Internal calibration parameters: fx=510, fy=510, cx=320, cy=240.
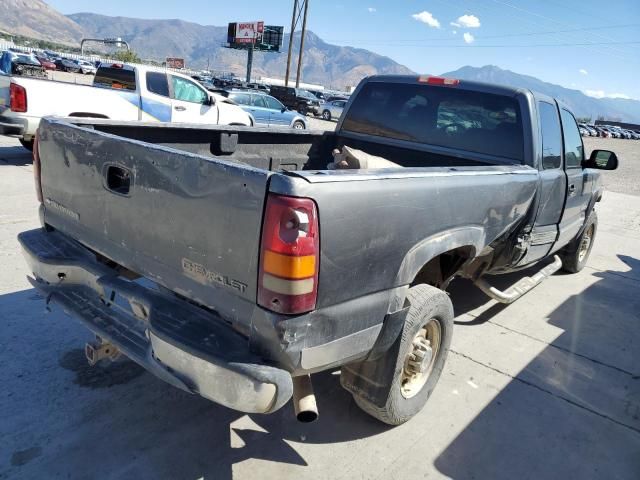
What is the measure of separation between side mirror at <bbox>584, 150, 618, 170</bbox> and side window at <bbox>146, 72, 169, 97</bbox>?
7.89 m

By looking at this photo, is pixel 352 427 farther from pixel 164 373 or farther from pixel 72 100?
pixel 72 100

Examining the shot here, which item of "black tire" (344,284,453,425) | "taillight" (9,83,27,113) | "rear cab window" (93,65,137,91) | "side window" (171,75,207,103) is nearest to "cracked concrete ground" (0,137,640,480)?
"black tire" (344,284,453,425)

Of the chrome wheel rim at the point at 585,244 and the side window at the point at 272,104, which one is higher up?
the side window at the point at 272,104

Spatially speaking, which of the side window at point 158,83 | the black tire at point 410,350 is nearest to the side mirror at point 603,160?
the black tire at point 410,350

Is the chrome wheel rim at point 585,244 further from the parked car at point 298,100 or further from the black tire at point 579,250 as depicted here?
the parked car at point 298,100

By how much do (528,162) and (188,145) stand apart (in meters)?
2.54

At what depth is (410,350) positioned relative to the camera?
9.62 ft

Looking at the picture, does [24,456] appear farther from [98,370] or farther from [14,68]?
[14,68]

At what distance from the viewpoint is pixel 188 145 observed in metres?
3.75

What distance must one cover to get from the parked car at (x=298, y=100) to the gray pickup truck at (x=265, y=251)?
31.8m

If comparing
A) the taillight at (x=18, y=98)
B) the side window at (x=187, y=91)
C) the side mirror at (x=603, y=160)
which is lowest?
the taillight at (x=18, y=98)

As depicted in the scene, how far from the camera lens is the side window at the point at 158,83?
32.3 ft

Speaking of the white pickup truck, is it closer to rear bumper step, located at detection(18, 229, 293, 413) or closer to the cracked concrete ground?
the cracked concrete ground

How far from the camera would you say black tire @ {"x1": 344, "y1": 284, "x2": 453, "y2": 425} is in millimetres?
2717
